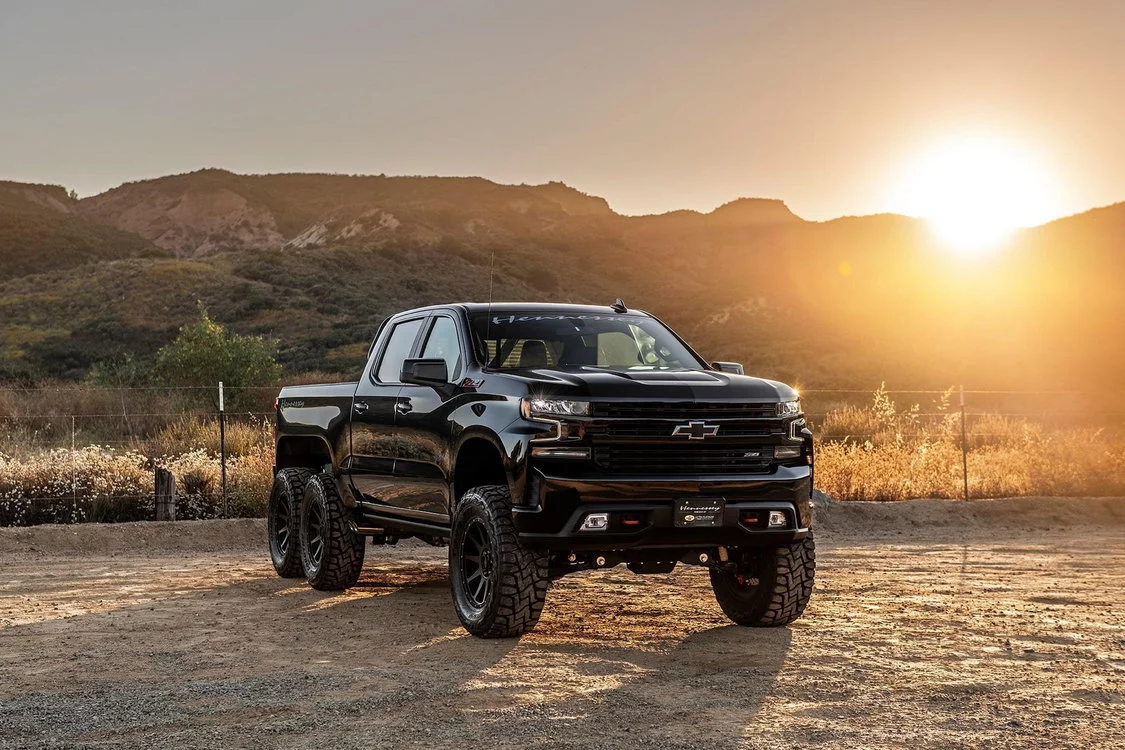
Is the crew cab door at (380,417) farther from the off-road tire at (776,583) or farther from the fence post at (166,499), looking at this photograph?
the fence post at (166,499)

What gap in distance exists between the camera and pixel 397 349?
10.9m

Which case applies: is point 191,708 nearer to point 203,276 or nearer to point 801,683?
point 801,683

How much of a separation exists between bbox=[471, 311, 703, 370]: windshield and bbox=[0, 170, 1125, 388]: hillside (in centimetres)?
699

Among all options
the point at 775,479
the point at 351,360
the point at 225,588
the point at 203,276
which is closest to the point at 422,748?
the point at 775,479

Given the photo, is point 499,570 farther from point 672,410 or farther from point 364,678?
point 672,410

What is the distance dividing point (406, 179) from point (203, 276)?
96.1 m

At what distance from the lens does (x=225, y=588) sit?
12.1 meters

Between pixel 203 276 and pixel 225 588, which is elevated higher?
pixel 203 276

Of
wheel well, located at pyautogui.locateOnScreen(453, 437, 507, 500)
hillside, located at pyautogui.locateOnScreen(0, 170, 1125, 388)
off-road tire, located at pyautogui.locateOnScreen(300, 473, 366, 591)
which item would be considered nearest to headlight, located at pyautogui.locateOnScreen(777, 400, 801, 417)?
wheel well, located at pyautogui.locateOnScreen(453, 437, 507, 500)

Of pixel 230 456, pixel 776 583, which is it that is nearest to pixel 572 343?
pixel 776 583

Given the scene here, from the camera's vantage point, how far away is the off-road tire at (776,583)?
938 centimetres

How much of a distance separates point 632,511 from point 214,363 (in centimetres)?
2609

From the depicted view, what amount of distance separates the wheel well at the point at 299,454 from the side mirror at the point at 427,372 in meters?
3.15

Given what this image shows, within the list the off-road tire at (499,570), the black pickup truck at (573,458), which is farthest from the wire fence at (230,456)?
the off-road tire at (499,570)
